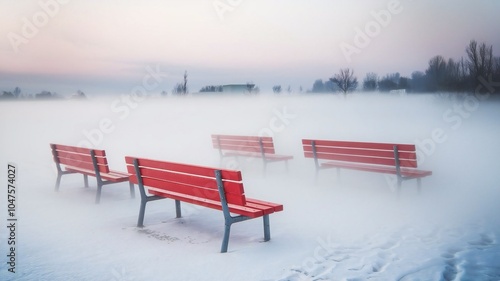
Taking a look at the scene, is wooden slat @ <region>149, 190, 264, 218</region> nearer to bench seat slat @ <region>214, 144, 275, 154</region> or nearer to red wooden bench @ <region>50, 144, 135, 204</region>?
red wooden bench @ <region>50, 144, 135, 204</region>

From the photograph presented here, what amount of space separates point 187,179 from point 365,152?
11.2 ft

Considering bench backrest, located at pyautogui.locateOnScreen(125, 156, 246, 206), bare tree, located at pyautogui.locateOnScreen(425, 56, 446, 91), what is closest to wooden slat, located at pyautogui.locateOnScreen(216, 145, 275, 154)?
bench backrest, located at pyautogui.locateOnScreen(125, 156, 246, 206)

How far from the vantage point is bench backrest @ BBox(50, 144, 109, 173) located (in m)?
6.12

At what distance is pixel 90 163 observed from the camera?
6480mm

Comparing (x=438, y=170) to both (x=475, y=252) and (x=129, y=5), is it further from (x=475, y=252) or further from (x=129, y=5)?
(x=129, y=5)

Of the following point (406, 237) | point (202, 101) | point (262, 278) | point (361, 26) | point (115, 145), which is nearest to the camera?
point (262, 278)

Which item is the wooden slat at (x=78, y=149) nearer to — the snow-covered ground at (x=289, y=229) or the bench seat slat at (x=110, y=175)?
the bench seat slat at (x=110, y=175)

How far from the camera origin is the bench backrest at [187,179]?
3.94m

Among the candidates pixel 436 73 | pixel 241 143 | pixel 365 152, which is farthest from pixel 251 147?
pixel 436 73

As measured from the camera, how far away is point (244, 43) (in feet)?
52.0

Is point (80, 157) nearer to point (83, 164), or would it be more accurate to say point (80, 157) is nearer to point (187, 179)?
point (83, 164)

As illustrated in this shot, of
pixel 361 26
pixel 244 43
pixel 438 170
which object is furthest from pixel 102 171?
pixel 244 43

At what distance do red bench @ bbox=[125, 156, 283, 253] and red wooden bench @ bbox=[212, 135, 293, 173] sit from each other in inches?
145

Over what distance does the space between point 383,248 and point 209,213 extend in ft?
8.25
